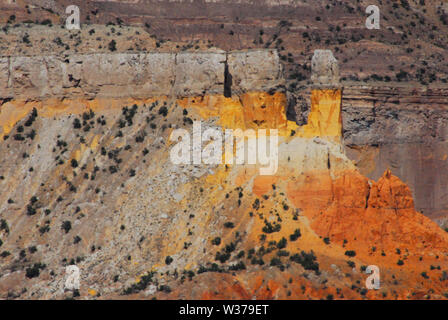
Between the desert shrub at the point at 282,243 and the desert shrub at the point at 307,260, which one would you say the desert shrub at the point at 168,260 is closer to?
the desert shrub at the point at 282,243

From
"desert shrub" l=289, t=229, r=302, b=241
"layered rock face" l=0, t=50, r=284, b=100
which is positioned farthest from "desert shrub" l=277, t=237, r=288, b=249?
"layered rock face" l=0, t=50, r=284, b=100

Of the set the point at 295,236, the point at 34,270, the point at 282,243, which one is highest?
the point at 295,236

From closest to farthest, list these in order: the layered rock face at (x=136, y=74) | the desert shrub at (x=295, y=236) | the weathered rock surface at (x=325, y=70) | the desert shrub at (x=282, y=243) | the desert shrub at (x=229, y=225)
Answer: the desert shrub at (x=282, y=243), the desert shrub at (x=295, y=236), the desert shrub at (x=229, y=225), the weathered rock surface at (x=325, y=70), the layered rock face at (x=136, y=74)

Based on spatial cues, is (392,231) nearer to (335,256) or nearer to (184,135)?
(335,256)

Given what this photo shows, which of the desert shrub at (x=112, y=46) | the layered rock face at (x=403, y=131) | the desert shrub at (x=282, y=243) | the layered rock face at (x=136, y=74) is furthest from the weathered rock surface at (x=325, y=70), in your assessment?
the layered rock face at (x=403, y=131)

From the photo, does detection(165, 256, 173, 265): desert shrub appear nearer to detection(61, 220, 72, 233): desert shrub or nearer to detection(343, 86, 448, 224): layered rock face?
detection(61, 220, 72, 233): desert shrub

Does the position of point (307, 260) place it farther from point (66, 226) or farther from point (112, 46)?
point (112, 46)

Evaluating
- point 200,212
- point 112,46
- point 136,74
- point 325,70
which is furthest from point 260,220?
point 112,46

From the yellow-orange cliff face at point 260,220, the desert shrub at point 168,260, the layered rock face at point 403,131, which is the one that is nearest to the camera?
the yellow-orange cliff face at point 260,220
